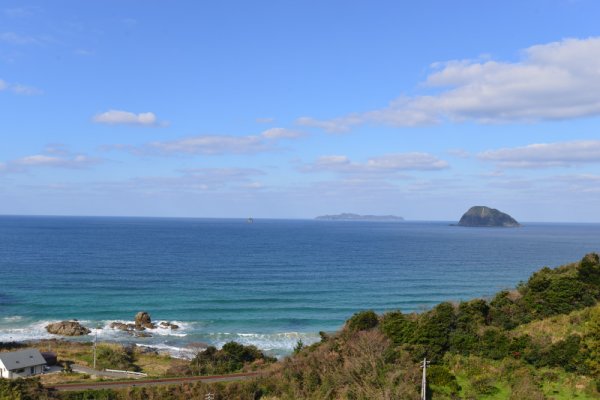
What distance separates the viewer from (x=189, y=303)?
A: 7431 cm

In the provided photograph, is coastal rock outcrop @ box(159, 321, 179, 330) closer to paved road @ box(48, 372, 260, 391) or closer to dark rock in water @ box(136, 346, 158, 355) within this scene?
dark rock in water @ box(136, 346, 158, 355)

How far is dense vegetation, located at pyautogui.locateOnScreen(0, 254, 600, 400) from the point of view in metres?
30.2

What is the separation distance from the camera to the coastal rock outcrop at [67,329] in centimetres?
5859

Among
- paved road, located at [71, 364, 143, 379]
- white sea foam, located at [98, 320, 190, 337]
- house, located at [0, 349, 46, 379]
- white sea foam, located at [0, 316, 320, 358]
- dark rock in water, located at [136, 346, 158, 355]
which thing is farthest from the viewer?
white sea foam, located at [98, 320, 190, 337]

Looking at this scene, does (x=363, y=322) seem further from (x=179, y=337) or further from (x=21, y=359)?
(x=21, y=359)

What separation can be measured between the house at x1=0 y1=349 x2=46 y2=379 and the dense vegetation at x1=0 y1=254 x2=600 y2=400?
35.3ft

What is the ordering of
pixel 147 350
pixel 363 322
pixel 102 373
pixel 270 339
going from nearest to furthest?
pixel 363 322 → pixel 102 373 → pixel 147 350 → pixel 270 339

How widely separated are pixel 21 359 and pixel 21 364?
635 millimetres

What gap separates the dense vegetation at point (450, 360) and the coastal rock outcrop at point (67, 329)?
24.9m

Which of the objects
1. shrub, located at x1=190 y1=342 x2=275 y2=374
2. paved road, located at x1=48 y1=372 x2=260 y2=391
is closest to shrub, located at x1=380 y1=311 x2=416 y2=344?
paved road, located at x1=48 y1=372 x2=260 y2=391

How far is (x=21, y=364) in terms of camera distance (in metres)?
42.0

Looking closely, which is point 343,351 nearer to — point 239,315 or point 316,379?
point 316,379

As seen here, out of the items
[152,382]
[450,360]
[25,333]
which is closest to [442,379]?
[450,360]

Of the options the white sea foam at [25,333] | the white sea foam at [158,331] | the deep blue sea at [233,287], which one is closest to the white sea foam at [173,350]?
the deep blue sea at [233,287]
